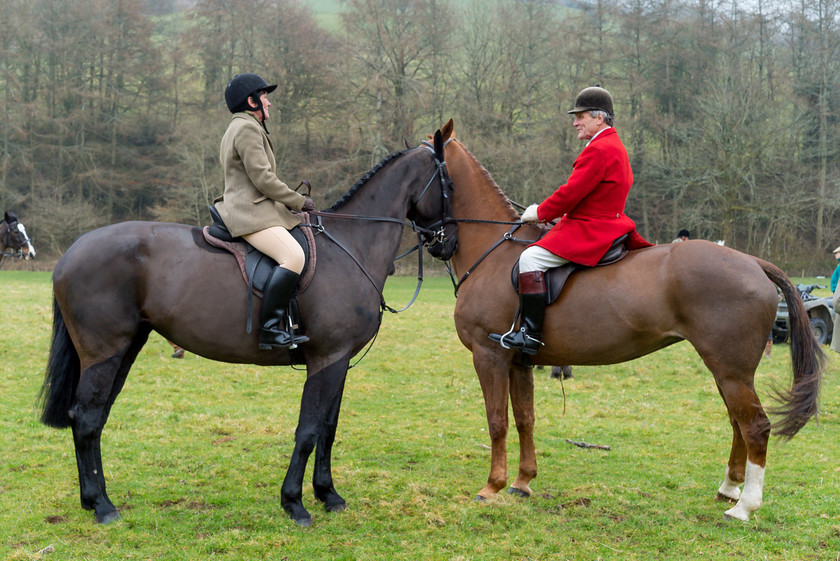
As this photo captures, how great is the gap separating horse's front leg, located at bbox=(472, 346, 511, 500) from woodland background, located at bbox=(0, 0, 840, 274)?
959 inches

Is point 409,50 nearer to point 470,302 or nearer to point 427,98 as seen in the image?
point 427,98

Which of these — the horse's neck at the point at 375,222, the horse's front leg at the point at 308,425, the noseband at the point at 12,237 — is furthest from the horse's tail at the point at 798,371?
the noseband at the point at 12,237

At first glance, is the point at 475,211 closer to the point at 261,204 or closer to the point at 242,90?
the point at 261,204

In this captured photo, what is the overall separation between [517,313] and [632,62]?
32013 millimetres

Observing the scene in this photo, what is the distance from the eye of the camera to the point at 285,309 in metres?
5.02

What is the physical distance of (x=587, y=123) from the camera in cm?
556

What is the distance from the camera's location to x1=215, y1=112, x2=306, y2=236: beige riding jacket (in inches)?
197

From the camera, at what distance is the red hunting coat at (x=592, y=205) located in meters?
5.29

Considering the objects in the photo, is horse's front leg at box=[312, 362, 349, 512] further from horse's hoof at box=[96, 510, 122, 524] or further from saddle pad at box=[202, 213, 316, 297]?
horse's hoof at box=[96, 510, 122, 524]

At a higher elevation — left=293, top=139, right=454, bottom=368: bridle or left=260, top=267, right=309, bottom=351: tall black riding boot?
left=293, top=139, right=454, bottom=368: bridle

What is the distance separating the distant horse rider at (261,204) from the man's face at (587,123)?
2.29m

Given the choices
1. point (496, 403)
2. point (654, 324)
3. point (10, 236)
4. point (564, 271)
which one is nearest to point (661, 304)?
point (654, 324)

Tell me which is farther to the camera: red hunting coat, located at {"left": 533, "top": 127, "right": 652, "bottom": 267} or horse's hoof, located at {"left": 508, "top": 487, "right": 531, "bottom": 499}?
horse's hoof, located at {"left": 508, "top": 487, "right": 531, "bottom": 499}

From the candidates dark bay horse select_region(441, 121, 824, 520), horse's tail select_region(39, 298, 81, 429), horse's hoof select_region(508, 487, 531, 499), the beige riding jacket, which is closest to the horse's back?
dark bay horse select_region(441, 121, 824, 520)
